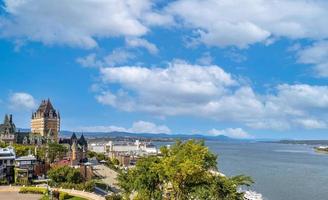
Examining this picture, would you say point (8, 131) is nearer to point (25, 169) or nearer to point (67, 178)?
point (25, 169)

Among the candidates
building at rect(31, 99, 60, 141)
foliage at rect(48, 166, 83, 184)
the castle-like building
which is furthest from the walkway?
building at rect(31, 99, 60, 141)

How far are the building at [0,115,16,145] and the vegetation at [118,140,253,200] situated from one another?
87.1 metres

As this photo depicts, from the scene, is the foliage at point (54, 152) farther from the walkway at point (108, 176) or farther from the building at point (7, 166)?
the building at point (7, 166)

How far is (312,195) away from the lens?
8362 cm

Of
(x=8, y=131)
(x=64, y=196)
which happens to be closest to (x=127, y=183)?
(x=64, y=196)

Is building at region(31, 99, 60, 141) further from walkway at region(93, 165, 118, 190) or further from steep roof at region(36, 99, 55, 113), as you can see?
walkway at region(93, 165, 118, 190)

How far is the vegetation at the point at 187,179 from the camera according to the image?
39.3 metres

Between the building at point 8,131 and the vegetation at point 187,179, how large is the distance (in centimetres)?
8705

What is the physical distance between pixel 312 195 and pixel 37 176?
4923 cm

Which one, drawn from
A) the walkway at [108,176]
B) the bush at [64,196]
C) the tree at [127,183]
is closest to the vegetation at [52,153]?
the walkway at [108,176]

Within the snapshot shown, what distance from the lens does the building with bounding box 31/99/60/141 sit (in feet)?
478

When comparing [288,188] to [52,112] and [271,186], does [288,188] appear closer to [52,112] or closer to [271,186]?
[271,186]

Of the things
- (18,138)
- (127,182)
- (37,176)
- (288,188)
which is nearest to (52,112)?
(18,138)

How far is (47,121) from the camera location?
14662 cm
